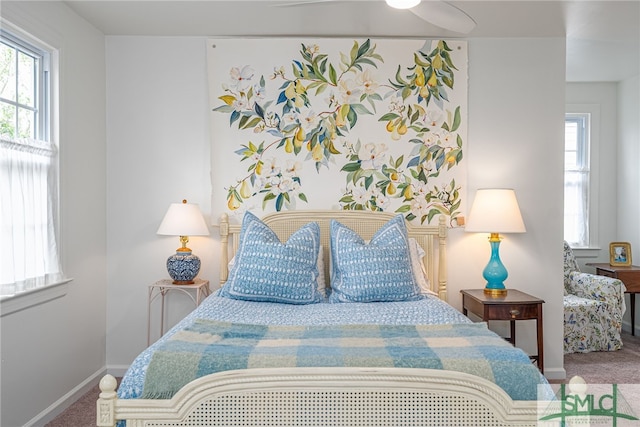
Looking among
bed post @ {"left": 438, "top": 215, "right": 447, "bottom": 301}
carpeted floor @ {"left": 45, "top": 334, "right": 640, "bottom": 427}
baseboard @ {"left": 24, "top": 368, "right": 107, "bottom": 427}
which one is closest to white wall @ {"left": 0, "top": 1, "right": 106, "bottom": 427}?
baseboard @ {"left": 24, "top": 368, "right": 107, "bottom": 427}

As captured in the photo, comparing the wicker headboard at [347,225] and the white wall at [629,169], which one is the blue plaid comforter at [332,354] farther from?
the white wall at [629,169]

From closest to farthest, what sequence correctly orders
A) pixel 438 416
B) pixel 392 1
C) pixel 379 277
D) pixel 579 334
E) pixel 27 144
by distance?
pixel 438 416, pixel 392 1, pixel 27 144, pixel 379 277, pixel 579 334

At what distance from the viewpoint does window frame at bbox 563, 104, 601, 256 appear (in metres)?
5.66

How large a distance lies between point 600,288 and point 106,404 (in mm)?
4406

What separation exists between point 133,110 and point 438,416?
3205 mm

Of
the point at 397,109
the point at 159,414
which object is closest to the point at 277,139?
the point at 397,109

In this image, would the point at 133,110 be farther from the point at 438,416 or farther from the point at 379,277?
the point at 438,416

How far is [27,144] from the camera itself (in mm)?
3059

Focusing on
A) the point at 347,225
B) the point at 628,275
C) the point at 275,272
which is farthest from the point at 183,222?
the point at 628,275

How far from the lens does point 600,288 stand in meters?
4.90

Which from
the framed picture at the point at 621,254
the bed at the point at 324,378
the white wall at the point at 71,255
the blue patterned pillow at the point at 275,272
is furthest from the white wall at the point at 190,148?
the bed at the point at 324,378

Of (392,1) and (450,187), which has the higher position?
(392,1)

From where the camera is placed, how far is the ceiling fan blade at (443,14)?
2.66 metres

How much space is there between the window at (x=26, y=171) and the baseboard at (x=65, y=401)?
0.75 m
